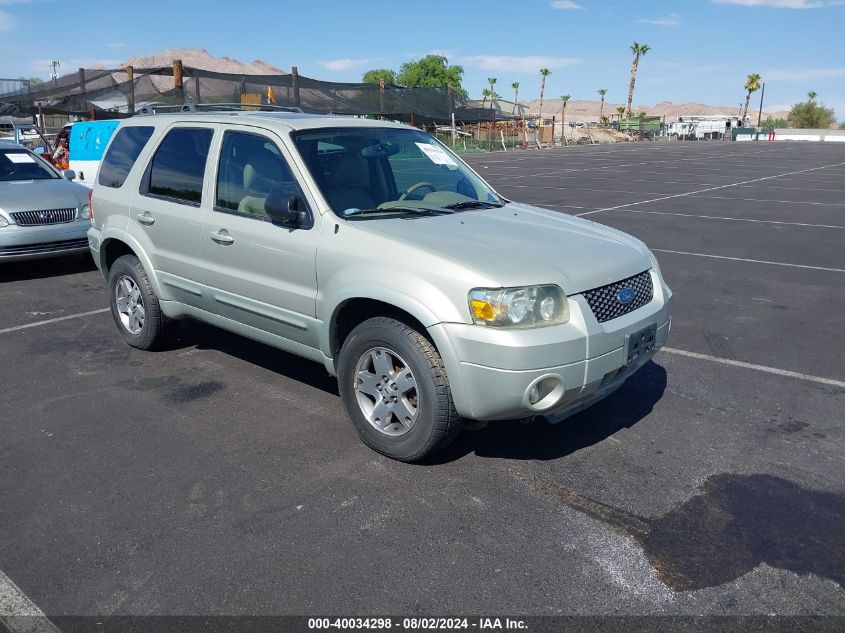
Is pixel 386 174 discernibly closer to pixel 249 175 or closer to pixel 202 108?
pixel 249 175

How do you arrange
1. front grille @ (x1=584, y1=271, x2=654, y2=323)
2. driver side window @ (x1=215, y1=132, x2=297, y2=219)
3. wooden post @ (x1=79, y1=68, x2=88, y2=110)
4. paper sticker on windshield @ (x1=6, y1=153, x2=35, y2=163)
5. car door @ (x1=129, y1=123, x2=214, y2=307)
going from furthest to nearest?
wooden post @ (x1=79, y1=68, x2=88, y2=110) < paper sticker on windshield @ (x1=6, y1=153, x2=35, y2=163) < car door @ (x1=129, y1=123, x2=214, y2=307) < driver side window @ (x1=215, y1=132, x2=297, y2=219) < front grille @ (x1=584, y1=271, x2=654, y2=323)

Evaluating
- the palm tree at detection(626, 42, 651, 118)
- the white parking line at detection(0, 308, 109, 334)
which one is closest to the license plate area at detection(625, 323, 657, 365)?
the white parking line at detection(0, 308, 109, 334)

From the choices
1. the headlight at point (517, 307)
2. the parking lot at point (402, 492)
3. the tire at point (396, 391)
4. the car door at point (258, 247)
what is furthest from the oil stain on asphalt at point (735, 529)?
the car door at point (258, 247)

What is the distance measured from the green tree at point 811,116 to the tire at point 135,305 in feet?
387

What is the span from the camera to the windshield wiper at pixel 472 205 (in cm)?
489

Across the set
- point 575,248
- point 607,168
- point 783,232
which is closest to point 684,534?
point 575,248

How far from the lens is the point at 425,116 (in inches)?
1284

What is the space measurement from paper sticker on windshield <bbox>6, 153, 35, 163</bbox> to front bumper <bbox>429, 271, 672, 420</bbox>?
8449 mm

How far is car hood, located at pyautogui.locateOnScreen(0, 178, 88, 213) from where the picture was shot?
344 inches

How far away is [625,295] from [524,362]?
0.87 m

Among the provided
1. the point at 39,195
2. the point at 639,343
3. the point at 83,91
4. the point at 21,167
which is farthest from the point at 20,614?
the point at 83,91

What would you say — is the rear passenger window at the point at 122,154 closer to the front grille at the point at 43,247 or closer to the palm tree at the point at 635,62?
the front grille at the point at 43,247

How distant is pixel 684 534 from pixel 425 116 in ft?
101

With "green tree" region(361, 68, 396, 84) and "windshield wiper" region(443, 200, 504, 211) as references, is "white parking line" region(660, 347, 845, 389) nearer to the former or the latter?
"windshield wiper" region(443, 200, 504, 211)
